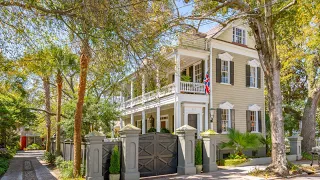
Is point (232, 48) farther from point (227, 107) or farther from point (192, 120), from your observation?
point (192, 120)

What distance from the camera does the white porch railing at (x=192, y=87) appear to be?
53.7 ft

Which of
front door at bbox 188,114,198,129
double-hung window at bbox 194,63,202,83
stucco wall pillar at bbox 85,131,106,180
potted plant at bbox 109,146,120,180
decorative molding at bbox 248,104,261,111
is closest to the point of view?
stucco wall pillar at bbox 85,131,106,180

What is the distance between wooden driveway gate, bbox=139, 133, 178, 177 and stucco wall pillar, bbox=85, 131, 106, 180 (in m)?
1.74

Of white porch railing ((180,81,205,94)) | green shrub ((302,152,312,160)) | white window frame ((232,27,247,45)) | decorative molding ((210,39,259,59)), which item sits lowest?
green shrub ((302,152,312,160))

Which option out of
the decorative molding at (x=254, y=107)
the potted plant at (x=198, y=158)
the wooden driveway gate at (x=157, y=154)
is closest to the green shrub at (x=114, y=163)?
the wooden driveway gate at (x=157, y=154)

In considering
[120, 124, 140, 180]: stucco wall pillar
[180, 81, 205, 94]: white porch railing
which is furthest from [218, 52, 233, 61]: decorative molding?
[120, 124, 140, 180]: stucco wall pillar

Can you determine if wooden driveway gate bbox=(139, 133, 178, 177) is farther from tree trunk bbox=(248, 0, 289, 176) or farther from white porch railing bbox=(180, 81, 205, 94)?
white porch railing bbox=(180, 81, 205, 94)

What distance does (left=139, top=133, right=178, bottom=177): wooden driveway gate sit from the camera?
10.9m

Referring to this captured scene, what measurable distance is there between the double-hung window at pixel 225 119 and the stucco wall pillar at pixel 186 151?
6.34 meters

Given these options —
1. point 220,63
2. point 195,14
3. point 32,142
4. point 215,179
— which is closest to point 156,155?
point 215,179

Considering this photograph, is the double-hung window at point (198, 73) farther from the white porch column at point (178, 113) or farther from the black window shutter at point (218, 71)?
the white porch column at point (178, 113)

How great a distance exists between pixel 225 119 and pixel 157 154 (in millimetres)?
7723

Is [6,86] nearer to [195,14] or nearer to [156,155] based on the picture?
[156,155]

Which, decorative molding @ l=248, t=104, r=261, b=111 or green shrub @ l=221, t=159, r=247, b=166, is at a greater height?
decorative molding @ l=248, t=104, r=261, b=111
